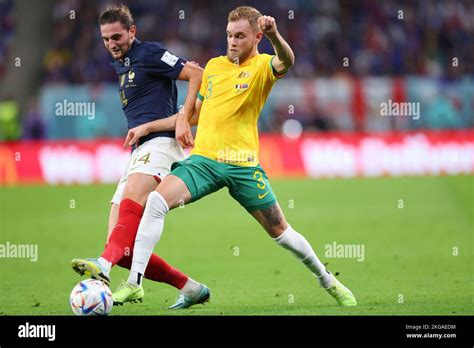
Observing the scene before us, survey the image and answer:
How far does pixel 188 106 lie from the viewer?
8.23 meters

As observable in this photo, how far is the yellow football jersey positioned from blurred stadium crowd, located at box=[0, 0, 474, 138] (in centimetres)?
1890

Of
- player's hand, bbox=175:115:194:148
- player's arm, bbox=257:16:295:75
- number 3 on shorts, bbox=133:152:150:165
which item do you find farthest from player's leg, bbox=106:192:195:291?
player's arm, bbox=257:16:295:75

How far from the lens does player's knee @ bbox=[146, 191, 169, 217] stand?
24.9 ft

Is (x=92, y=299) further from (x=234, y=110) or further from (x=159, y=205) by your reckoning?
(x=234, y=110)

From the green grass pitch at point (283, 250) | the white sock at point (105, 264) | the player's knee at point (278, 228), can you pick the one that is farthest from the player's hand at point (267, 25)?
the green grass pitch at point (283, 250)

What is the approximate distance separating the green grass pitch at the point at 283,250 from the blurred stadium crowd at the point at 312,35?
6684 millimetres

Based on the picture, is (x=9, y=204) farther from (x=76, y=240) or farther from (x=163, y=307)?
(x=163, y=307)

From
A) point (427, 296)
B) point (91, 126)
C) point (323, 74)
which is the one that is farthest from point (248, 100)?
point (323, 74)

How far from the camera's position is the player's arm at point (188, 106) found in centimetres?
802

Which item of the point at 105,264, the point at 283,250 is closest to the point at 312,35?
the point at 283,250

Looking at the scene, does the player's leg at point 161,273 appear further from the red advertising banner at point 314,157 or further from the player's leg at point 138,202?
the red advertising banner at point 314,157

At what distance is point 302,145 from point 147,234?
1510 cm

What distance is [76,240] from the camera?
542 inches

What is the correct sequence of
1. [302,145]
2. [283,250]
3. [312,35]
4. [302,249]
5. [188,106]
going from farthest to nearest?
[312,35]
[302,145]
[283,250]
[188,106]
[302,249]
